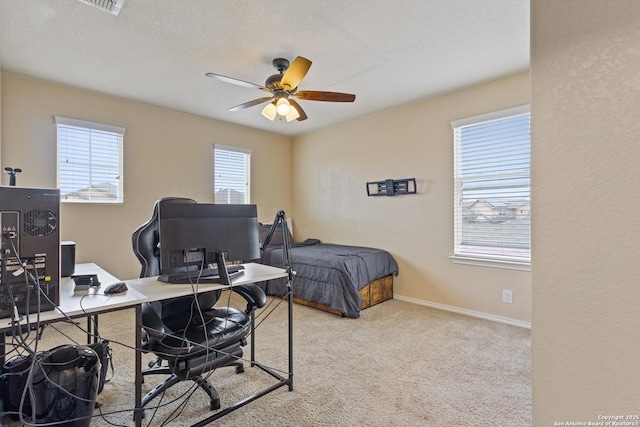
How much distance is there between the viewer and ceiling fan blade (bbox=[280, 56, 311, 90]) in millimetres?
2377

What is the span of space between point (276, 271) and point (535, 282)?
1532 millimetres

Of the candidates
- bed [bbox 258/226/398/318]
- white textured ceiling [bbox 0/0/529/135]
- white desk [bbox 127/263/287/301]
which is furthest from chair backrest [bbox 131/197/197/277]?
bed [bbox 258/226/398/318]

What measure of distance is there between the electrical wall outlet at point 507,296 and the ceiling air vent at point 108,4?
13.5 ft

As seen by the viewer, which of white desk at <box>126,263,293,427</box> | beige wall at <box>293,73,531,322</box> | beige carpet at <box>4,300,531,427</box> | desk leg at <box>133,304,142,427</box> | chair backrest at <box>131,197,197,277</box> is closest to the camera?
desk leg at <box>133,304,142,427</box>

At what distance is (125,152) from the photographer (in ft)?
12.7

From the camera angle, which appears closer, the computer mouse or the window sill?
the computer mouse

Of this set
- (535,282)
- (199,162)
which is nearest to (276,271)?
(535,282)

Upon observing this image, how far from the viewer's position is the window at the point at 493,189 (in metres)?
3.17

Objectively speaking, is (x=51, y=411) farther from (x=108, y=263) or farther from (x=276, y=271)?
(x=108, y=263)

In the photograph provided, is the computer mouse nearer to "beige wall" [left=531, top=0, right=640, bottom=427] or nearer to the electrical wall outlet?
"beige wall" [left=531, top=0, right=640, bottom=427]

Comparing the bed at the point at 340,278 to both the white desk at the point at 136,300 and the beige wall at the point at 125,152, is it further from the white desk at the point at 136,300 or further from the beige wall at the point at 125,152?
the beige wall at the point at 125,152

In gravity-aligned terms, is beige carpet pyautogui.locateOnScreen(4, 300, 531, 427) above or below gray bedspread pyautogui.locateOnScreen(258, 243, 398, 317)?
below

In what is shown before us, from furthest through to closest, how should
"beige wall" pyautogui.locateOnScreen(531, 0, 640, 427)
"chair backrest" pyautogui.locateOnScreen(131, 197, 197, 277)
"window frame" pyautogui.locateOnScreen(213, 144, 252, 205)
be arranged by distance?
"window frame" pyautogui.locateOnScreen(213, 144, 252, 205), "chair backrest" pyautogui.locateOnScreen(131, 197, 197, 277), "beige wall" pyautogui.locateOnScreen(531, 0, 640, 427)

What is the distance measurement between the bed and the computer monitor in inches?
62.5
